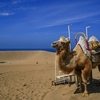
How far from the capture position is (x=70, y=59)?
21.2ft

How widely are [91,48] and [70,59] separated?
103cm

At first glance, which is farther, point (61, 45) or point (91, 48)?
point (91, 48)

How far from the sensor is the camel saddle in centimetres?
667

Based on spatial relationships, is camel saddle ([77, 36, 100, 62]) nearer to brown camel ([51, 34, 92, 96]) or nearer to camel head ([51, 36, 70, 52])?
brown camel ([51, 34, 92, 96])

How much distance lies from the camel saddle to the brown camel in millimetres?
197

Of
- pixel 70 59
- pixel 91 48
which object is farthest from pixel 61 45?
pixel 91 48

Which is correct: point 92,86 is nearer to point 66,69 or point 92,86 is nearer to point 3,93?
point 66,69

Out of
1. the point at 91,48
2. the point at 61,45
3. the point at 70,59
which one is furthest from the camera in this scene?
the point at 91,48

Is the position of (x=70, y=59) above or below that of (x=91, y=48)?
below

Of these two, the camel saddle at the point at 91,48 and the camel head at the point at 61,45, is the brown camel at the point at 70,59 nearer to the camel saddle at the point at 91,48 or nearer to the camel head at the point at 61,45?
the camel head at the point at 61,45

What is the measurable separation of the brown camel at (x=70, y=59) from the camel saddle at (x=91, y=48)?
0.65 ft

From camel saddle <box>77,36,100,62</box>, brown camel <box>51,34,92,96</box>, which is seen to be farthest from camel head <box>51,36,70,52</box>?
camel saddle <box>77,36,100,62</box>

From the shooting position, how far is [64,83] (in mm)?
9227

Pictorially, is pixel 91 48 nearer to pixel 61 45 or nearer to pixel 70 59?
pixel 70 59
